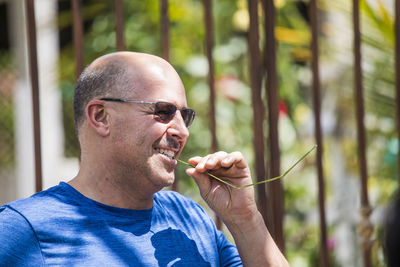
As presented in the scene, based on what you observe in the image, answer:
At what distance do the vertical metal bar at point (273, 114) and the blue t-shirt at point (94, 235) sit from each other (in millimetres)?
360

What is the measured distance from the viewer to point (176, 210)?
2219mm

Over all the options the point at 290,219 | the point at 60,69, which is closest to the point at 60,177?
the point at 60,69

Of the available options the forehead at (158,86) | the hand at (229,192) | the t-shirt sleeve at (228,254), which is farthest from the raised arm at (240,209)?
the forehead at (158,86)

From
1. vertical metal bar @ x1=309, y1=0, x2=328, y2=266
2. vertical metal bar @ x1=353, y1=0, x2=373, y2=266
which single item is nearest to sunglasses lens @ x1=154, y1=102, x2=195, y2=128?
vertical metal bar @ x1=309, y1=0, x2=328, y2=266

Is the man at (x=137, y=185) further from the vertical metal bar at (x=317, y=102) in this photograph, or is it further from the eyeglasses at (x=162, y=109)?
the vertical metal bar at (x=317, y=102)

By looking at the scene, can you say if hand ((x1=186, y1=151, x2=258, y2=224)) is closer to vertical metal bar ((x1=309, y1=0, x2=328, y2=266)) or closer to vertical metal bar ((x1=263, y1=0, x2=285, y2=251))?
vertical metal bar ((x1=263, y1=0, x2=285, y2=251))

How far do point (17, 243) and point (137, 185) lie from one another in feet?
1.41

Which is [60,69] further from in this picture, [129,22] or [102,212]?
[102,212]

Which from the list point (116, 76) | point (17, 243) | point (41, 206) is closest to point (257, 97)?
point (116, 76)

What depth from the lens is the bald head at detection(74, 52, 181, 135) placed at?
2.06 metres

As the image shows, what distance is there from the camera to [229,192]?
212 cm

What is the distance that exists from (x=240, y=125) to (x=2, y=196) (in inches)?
106

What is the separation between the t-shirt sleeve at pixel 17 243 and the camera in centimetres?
178

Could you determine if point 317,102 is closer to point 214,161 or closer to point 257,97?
point 257,97
